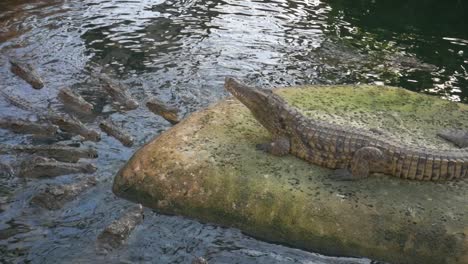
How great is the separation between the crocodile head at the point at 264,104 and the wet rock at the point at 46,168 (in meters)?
2.44

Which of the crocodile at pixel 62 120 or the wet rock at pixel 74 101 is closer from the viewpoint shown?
the crocodile at pixel 62 120

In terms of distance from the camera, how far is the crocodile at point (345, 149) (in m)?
6.45

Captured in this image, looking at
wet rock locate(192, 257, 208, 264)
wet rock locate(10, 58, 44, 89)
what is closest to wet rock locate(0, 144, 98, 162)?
wet rock locate(10, 58, 44, 89)

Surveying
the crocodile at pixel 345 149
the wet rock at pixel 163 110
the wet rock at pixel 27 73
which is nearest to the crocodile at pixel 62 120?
the wet rock at pixel 27 73

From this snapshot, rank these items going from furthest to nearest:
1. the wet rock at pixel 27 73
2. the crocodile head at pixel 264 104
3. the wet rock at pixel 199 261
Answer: the wet rock at pixel 27 73, the crocodile head at pixel 264 104, the wet rock at pixel 199 261

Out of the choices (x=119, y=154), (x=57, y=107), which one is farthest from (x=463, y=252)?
(x=57, y=107)

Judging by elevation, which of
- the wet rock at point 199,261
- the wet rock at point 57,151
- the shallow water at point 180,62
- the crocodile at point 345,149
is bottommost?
the shallow water at point 180,62

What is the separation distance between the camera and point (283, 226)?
20.6ft

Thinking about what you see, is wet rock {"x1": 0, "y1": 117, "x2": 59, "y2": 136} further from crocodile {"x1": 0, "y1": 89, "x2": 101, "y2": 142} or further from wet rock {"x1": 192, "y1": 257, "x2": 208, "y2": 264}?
wet rock {"x1": 192, "y1": 257, "x2": 208, "y2": 264}

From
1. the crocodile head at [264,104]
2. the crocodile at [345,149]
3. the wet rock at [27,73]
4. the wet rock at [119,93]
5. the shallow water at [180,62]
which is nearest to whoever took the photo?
the shallow water at [180,62]

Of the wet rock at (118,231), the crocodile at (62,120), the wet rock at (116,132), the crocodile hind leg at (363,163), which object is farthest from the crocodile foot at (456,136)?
the crocodile at (62,120)

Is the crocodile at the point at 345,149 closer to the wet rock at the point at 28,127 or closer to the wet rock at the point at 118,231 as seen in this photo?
the wet rock at the point at 118,231

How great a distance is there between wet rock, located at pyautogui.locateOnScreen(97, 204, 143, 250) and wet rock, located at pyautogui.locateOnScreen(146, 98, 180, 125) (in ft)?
10.8

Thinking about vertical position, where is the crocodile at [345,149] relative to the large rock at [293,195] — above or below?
above
